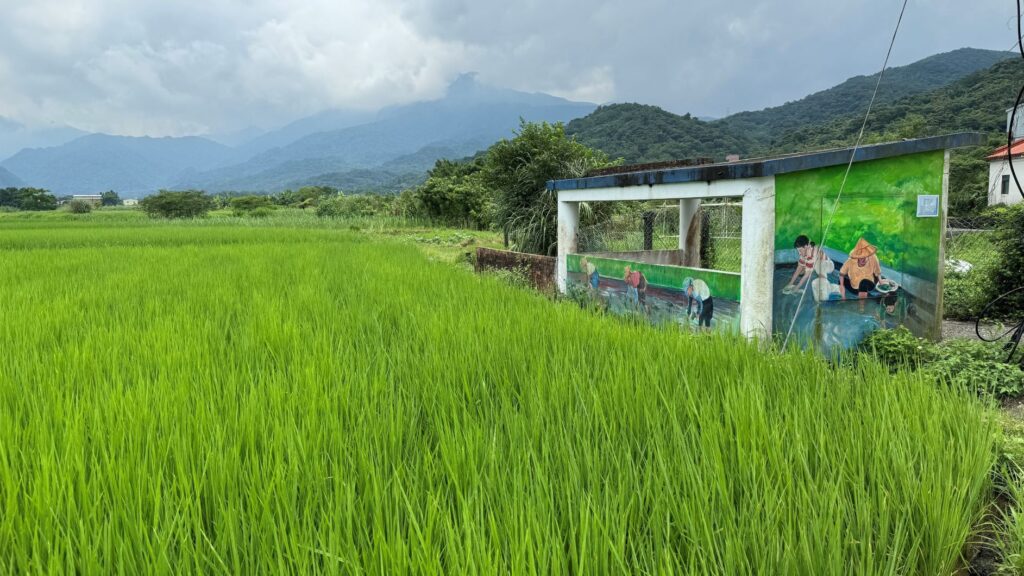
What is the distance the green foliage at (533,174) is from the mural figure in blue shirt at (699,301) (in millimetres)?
5153

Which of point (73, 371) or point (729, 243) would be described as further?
point (729, 243)

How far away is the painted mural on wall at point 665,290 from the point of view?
16.5 ft

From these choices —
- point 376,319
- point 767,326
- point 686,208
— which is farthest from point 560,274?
point 376,319

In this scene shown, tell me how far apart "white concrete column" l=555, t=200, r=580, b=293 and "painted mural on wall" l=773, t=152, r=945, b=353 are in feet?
11.5

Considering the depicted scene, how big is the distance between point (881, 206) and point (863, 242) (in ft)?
1.08

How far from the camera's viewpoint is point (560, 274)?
25.7 feet

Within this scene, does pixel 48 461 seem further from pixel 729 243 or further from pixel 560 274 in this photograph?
pixel 729 243

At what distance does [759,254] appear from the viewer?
4.66m

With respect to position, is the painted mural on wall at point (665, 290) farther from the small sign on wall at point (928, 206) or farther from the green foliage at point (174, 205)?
the green foliage at point (174, 205)

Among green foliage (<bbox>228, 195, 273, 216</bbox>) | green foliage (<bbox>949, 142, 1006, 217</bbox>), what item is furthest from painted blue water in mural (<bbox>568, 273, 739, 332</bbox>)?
green foliage (<bbox>228, 195, 273, 216</bbox>)

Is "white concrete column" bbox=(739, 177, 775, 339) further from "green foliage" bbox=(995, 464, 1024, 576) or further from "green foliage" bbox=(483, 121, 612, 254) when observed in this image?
"green foliage" bbox=(483, 121, 612, 254)

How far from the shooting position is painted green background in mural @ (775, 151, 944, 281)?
14.7ft

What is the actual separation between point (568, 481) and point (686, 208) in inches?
273

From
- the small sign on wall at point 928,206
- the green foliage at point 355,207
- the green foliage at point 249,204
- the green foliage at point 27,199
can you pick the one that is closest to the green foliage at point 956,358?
the small sign on wall at point 928,206
